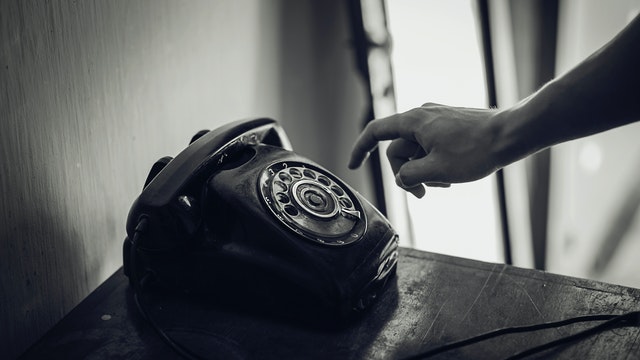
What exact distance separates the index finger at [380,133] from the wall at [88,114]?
30 cm

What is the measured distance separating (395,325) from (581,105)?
31cm

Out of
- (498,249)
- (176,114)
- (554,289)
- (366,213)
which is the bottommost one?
(498,249)

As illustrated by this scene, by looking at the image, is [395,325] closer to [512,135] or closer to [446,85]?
[512,135]

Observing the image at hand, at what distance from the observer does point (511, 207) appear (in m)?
1.53

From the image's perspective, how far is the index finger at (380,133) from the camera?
2.73ft

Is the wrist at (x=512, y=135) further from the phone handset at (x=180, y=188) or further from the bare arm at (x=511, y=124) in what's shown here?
the phone handset at (x=180, y=188)

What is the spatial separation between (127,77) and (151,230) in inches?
10.0

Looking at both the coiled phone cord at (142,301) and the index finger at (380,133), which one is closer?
the coiled phone cord at (142,301)

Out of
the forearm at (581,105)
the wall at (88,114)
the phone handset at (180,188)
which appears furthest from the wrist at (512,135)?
the wall at (88,114)

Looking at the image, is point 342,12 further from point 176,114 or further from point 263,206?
point 263,206

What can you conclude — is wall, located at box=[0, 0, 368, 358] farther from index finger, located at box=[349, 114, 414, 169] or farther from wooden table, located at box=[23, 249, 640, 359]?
index finger, located at box=[349, 114, 414, 169]

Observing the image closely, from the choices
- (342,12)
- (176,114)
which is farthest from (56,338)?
(342,12)

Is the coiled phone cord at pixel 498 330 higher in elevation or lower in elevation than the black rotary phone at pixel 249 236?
lower

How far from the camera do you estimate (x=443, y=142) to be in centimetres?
79
